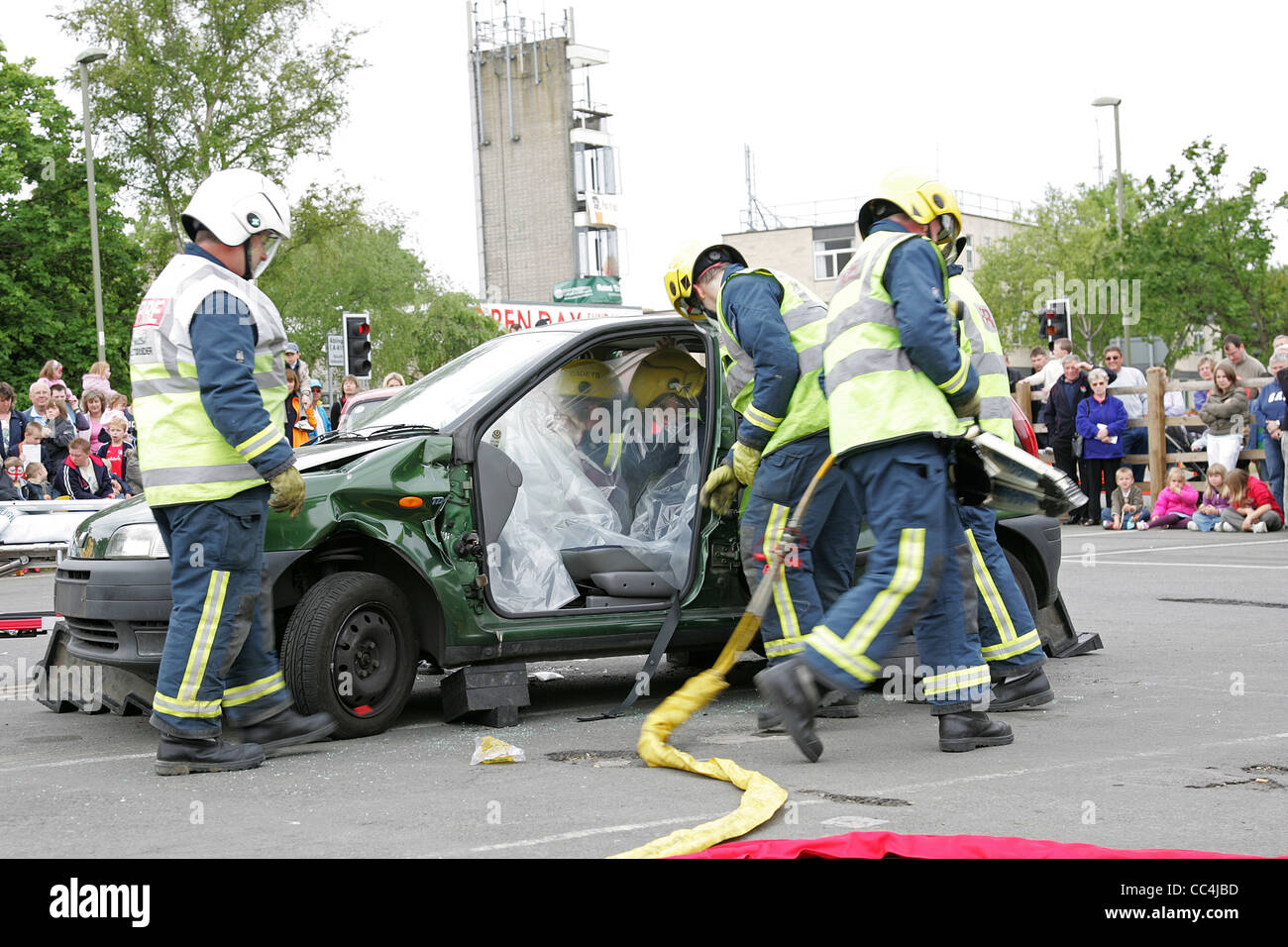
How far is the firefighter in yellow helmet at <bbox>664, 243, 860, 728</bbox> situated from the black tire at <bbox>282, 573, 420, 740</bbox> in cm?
144

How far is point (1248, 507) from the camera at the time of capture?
16438mm

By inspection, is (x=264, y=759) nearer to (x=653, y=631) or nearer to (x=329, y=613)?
(x=329, y=613)

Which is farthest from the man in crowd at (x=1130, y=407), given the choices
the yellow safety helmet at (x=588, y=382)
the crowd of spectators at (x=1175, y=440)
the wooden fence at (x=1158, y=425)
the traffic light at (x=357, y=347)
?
the yellow safety helmet at (x=588, y=382)

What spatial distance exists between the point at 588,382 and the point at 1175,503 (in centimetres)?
1203

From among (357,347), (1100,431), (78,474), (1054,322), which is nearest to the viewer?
(78,474)

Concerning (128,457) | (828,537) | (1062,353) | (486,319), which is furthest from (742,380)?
(486,319)

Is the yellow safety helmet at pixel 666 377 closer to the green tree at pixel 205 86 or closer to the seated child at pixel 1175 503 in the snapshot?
the seated child at pixel 1175 503

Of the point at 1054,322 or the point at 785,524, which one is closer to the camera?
the point at 785,524

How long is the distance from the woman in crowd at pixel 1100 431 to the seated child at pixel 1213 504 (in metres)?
1.25

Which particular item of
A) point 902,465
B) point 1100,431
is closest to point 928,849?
point 902,465

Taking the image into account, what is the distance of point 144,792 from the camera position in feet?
17.4

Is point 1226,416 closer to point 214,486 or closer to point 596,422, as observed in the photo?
point 596,422

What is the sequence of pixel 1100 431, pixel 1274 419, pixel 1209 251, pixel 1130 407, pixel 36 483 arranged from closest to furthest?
pixel 36 483 → pixel 1274 419 → pixel 1100 431 → pixel 1130 407 → pixel 1209 251

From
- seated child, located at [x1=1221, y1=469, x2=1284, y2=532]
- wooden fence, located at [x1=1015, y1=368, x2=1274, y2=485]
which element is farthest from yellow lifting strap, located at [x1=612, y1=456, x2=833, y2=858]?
wooden fence, located at [x1=1015, y1=368, x2=1274, y2=485]
